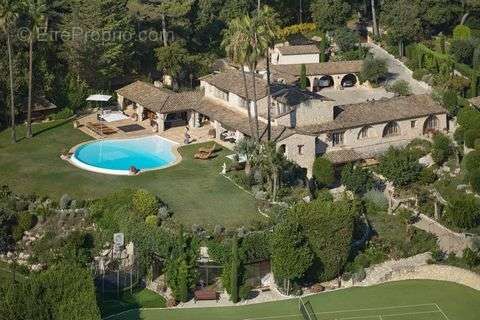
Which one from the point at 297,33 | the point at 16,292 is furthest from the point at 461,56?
the point at 16,292

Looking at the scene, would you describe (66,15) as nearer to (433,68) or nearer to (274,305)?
(433,68)

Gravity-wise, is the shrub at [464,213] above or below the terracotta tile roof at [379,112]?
below

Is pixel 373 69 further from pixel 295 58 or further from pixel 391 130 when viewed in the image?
pixel 391 130

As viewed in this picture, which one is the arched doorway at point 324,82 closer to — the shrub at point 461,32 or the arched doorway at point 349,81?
the arched doorway at point 349,81

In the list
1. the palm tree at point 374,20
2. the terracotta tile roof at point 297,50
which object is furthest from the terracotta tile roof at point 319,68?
the palm tree at point 374,20

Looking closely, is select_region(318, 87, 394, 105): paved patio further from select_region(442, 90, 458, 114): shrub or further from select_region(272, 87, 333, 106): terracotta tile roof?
select_region(272, 87, 333, 106): terracotta tile roof

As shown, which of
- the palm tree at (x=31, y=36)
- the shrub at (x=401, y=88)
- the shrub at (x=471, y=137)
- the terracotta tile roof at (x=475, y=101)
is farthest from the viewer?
the shrub at (x=401, y=88)
